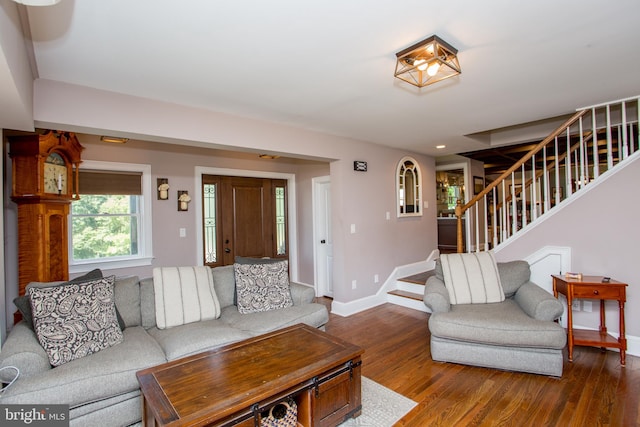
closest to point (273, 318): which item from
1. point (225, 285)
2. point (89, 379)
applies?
point (225, 285)

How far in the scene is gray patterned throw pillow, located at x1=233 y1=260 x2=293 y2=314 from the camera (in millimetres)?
3057

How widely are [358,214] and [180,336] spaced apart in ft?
9.03

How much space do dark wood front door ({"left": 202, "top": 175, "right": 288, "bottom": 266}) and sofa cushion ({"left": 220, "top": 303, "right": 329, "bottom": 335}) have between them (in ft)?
6.20

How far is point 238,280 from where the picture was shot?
3.14 metres

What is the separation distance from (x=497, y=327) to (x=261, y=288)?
6.84 ft

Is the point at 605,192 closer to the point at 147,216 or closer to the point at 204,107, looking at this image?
the point at 204,107

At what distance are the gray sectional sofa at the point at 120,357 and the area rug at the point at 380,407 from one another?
2.64ft

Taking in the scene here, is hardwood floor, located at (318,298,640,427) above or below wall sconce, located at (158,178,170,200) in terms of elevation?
below

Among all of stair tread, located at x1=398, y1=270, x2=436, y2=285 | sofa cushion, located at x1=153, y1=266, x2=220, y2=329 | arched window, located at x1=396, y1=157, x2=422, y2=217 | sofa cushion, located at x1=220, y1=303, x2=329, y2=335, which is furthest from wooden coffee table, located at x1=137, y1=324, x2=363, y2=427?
arched window, located at x1=396, y1=157, x2=422, y2=217

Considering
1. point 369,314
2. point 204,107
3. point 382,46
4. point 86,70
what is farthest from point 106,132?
point 369,314

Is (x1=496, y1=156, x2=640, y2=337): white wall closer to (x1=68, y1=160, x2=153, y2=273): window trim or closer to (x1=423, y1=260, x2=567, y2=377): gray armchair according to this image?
(x1=423, y1=260, x2=567, y2=377): gray armchair

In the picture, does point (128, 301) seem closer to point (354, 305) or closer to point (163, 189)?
point (163, 189)

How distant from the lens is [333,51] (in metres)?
2.05

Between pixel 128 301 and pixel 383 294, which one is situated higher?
pixel 128 301
